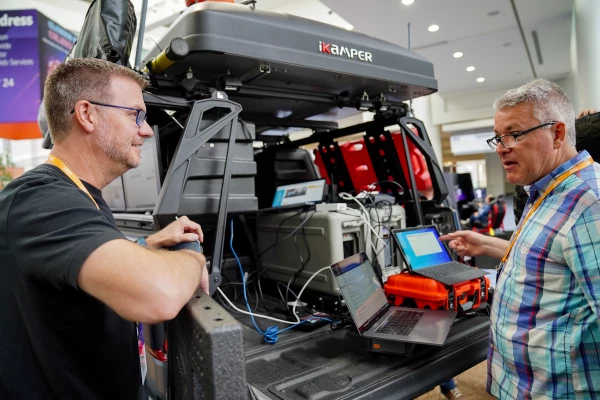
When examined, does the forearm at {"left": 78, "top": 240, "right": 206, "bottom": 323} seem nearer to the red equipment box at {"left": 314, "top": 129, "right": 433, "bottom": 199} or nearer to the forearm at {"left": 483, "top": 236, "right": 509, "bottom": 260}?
the forearm at {"left": 483, "top": 236, "right": 509, "bottom": 260}

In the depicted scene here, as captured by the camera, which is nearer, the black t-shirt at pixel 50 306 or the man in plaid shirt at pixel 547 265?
the black t-shirt at pixel 50 306

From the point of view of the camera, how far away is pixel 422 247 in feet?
7.25

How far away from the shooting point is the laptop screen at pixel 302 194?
8.15 feet

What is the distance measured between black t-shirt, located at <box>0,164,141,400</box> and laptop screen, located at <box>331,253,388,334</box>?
93 cm

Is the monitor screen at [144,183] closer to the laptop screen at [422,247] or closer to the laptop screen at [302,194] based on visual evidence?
the laptop screen at [302,194]

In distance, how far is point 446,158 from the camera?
67.1 ft

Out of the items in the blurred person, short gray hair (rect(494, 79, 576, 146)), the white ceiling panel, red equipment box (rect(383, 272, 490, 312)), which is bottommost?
the blurred person

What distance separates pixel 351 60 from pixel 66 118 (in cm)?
149

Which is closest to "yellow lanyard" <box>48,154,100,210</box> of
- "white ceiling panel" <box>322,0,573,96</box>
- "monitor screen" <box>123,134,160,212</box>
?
"monitor screen" <box>123,134,160,212</box>

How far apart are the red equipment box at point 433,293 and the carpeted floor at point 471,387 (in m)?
1.11

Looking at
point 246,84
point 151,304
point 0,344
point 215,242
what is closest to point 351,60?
point 246,84

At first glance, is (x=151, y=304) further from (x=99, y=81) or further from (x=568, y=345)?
(x=568, y=345)

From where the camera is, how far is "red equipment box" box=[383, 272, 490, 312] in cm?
190

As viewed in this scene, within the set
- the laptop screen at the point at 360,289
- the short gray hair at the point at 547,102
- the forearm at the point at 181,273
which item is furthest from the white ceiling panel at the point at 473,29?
the forearm at the point at 181,273
